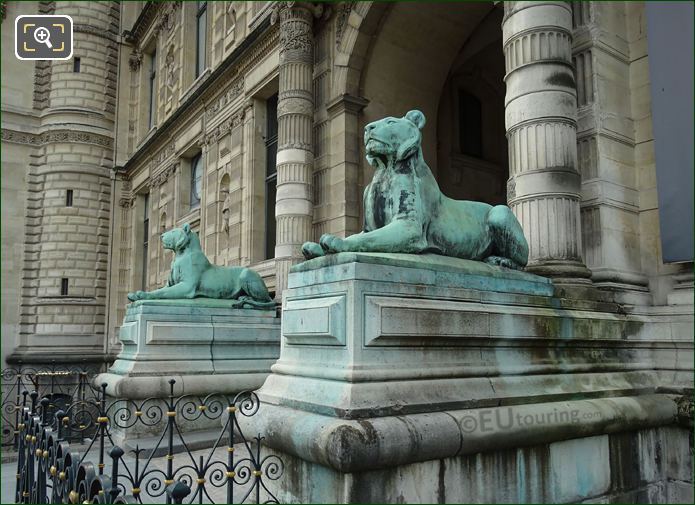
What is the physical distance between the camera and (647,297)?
718cm

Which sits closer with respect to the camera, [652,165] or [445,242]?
[445,242]

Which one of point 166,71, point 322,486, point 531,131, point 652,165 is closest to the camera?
point 322,486

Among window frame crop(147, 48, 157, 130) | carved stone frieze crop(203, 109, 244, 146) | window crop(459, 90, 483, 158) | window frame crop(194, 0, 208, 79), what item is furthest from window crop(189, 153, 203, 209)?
window crop(459, 90, 483, 158)

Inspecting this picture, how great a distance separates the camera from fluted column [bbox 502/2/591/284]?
6.87m

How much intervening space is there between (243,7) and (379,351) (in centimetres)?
1602

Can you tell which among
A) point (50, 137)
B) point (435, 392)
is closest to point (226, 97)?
point (50, 137)

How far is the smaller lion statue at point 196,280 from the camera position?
32.9ft

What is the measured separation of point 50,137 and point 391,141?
26.7m

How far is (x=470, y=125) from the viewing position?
58.6 ft

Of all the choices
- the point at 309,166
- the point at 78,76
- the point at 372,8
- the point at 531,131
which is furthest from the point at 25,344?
the point at 531,131

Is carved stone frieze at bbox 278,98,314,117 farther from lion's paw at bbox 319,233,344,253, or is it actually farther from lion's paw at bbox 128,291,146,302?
lion's paw at bbox 319,233,344,253

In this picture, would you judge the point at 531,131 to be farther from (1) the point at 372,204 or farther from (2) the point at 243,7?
(2) the point at 243,7

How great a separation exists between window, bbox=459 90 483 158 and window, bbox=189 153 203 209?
9069 millimetres

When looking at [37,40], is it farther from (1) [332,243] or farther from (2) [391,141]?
(1) [332,243]
